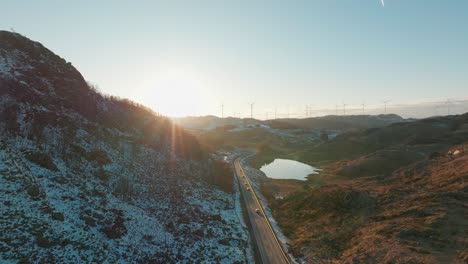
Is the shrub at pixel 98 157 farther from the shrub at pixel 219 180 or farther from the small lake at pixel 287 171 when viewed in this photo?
the small lake at pixel 287 171

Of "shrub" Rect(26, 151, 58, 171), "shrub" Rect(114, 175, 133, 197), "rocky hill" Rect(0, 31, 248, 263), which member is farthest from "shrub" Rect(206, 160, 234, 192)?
"shrub" Rect(26, 151, 58, 171)

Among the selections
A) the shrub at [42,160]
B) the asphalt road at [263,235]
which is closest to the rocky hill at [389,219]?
the asphalt road at [263,235]

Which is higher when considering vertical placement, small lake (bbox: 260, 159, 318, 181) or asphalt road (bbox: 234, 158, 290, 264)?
asphalt road (bbox: 234, 158, 290, 264)

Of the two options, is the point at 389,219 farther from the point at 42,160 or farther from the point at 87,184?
the point at 42,160

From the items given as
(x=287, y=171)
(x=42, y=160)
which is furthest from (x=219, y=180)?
(x=287, y=171)

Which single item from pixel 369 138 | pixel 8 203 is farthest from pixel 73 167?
pixel 369 138

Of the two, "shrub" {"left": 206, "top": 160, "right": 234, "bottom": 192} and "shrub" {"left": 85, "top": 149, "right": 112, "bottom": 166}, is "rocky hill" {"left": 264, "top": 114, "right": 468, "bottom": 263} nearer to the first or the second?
"shrub" {"left": 206, "top": 160, "right": 234, "bottom": 192}
